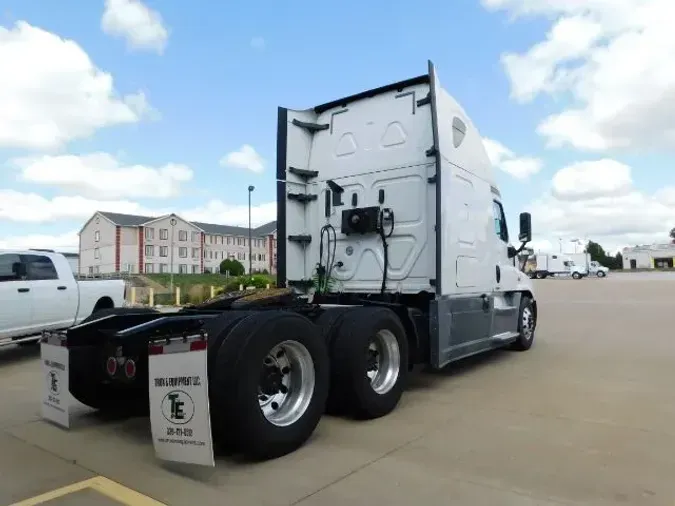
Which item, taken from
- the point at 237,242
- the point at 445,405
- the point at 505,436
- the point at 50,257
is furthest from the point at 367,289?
the point at 237,242

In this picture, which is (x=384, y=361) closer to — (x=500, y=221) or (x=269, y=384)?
(x=269, y=384)

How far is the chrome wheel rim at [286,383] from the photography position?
14.7 feet

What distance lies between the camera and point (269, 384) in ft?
14.8

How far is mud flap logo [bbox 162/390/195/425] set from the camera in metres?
3.86

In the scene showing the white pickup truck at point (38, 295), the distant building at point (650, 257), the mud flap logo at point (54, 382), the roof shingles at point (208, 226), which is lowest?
the mud flap logo at point (54, 382)

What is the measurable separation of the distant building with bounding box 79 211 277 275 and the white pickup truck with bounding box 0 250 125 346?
66255mm

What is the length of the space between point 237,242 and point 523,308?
92361 millimetres

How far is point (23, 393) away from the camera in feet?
22.6

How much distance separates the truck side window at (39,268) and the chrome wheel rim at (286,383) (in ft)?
21.0

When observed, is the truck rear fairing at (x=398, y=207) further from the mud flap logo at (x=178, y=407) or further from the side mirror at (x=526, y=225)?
the mud flap logo at (x=178, y=407)

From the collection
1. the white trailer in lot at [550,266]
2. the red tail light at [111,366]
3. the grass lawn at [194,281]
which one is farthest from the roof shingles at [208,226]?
the red tail light at [111,366]

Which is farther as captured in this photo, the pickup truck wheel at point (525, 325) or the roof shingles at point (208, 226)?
the roof shingles at point (208, 226)

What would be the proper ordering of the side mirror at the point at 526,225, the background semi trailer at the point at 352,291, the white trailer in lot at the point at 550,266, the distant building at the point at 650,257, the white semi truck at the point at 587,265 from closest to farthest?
the background semi trailer at the point at 352,291 → the side mirror at the point at 526,225 → the white trailer in lot at the point at 550,266 → the white semi truck at the point at 587,265 → the distant building at the point at 650,257

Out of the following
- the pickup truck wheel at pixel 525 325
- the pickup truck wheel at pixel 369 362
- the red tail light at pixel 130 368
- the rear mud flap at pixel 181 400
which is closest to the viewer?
the rear mud flap at pixel 181 400
